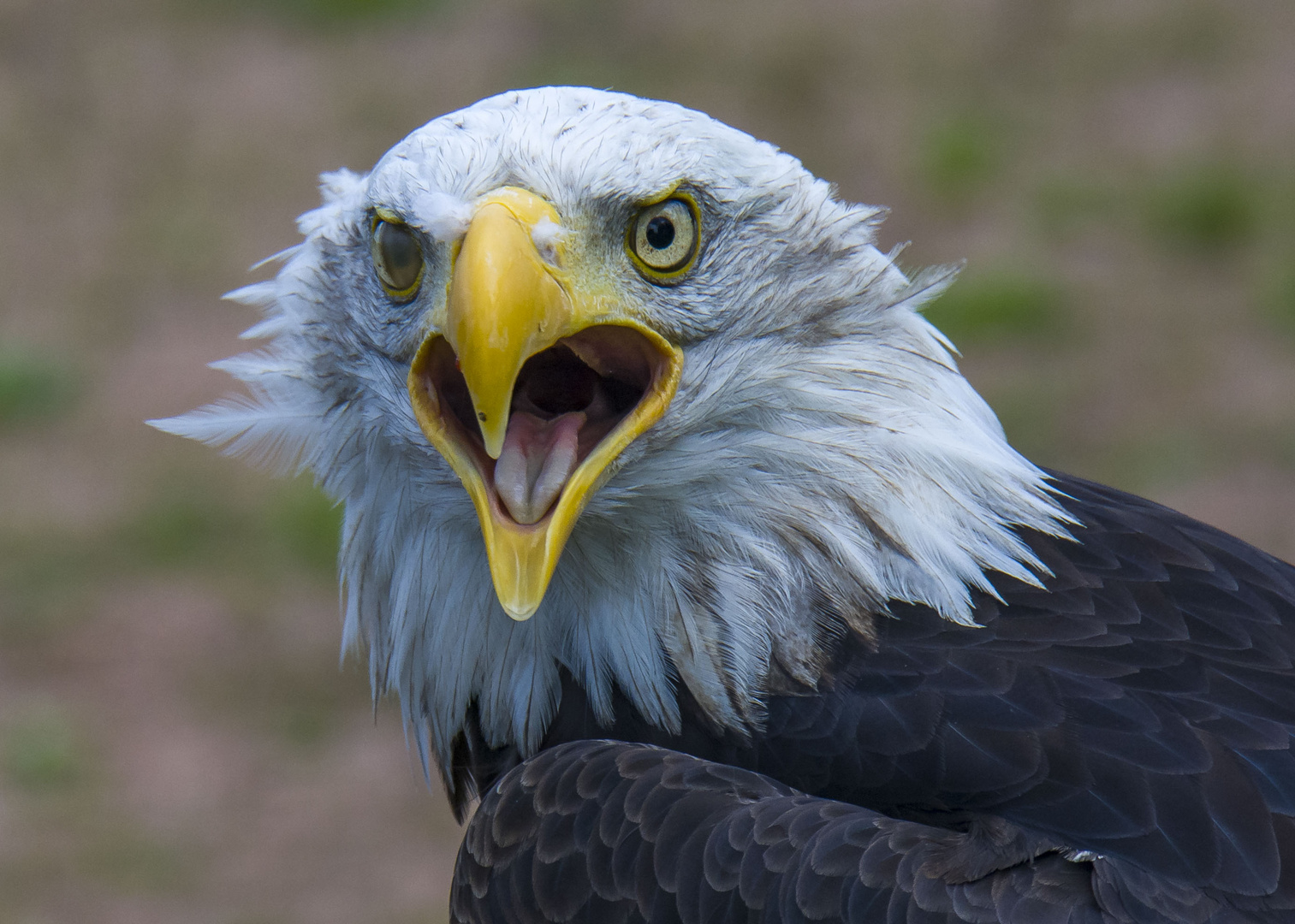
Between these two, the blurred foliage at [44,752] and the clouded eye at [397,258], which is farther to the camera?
the blurred foliage at [44,752]

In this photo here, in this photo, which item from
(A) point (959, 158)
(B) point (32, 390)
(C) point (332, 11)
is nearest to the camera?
(B) point (32, 390)

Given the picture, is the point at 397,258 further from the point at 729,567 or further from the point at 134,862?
the point at 134,862

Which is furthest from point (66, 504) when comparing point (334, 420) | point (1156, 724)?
point (1156, 724)

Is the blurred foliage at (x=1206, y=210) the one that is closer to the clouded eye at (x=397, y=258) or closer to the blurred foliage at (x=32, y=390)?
the blurred foliage at (x=32, y=390)

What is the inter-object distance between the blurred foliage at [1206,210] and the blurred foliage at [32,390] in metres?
5.02

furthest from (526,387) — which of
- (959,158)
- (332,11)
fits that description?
(332,11)

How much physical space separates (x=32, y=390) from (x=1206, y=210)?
5.40m

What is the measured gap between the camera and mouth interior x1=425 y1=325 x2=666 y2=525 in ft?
7.98

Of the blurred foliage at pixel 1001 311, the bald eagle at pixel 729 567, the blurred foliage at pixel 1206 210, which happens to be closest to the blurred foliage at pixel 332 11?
the blurred foliage at pixel 1001 311

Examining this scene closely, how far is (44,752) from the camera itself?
221 inches

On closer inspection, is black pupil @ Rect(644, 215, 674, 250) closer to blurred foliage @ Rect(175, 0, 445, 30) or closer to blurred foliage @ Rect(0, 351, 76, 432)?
blurred foliage @ Rect(0, 351, 76, 432)

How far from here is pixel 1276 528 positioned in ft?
19.7

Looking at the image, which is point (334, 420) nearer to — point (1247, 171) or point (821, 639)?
point (821, 639)

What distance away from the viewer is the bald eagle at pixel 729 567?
2.31 metres
